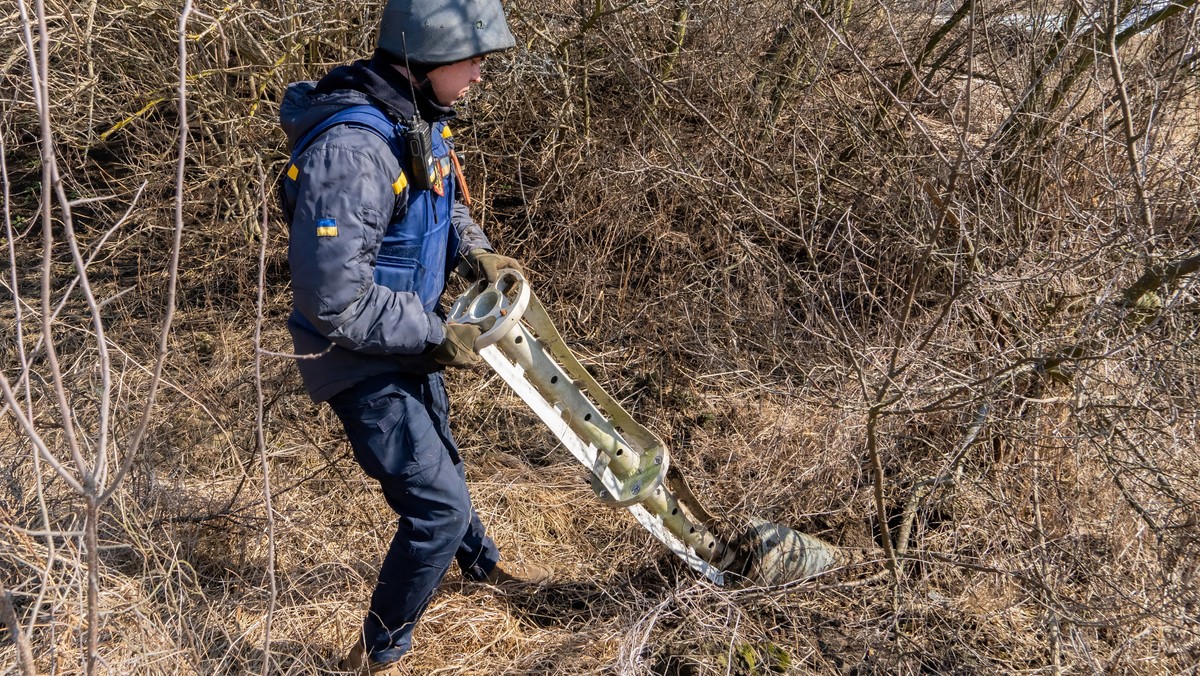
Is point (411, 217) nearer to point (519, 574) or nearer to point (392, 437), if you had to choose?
point (392, 437)

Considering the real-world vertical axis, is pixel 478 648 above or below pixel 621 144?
below

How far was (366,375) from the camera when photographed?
8.46 feet

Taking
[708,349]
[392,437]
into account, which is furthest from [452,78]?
[708,349]

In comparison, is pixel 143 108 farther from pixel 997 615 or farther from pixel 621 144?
pixel 997 615

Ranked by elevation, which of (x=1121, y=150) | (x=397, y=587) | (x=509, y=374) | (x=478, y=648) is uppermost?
(x=1121, y=150)

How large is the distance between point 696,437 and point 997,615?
1.60 metres

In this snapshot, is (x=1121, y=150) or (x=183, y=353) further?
(x=183, y=353)

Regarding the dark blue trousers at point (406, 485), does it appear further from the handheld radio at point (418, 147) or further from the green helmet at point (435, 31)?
the green helmet at point (435, 31)

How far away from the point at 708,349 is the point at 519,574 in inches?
62.5

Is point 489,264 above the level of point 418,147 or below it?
below

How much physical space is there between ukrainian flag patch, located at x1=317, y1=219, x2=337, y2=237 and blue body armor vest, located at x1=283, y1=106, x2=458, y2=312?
22 centimetres

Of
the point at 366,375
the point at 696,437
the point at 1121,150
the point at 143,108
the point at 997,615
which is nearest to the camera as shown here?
the point at 366,375

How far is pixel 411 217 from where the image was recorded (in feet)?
8.50

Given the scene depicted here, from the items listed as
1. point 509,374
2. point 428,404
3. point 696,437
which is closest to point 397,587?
point 428,404
